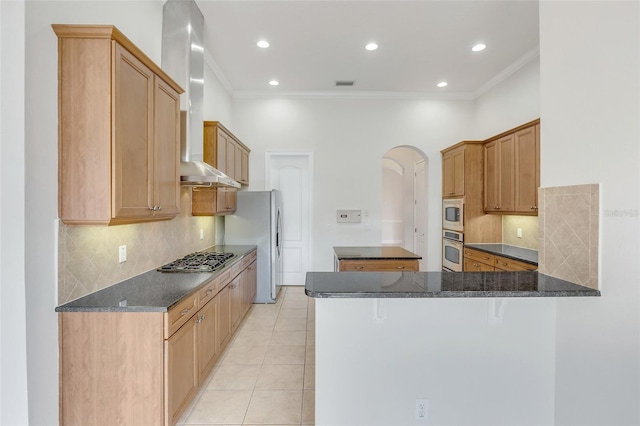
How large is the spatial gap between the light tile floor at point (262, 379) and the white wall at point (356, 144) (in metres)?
2.01

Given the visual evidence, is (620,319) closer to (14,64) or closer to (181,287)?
(181,287)

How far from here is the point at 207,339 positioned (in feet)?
8.39

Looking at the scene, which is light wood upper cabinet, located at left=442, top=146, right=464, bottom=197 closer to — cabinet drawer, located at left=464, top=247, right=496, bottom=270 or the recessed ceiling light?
cabinet drawer, located at left=464, top=247, right=496, bottom=270

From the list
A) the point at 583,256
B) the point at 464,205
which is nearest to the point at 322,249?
the point at 464,205

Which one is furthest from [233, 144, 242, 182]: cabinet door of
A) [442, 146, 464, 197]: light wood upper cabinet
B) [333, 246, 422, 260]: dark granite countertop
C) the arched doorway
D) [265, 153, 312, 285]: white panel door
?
[442, 146, 464, 197]: light wood upper cabinet

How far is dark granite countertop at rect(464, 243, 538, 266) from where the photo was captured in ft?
11.2

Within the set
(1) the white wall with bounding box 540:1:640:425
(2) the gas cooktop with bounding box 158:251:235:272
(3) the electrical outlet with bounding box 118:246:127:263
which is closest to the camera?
(1) the white wall with bounding box 540:1:640:425

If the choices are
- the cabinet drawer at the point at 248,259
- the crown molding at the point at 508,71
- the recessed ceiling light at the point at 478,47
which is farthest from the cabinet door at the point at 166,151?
the crown molding at the point at 508,71

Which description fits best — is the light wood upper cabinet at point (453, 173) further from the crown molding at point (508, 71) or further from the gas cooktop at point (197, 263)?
the gas cooktop at point (197, 263)

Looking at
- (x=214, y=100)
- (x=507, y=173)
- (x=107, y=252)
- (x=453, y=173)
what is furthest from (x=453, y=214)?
(x=107, y=252)

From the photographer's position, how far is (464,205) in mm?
4680

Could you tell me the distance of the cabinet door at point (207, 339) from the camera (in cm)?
238

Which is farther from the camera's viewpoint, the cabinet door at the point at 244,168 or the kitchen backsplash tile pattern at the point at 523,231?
the cabinet door at the point at 244,168

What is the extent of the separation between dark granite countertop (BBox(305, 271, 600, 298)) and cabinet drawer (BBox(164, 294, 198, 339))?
0.83 metres
